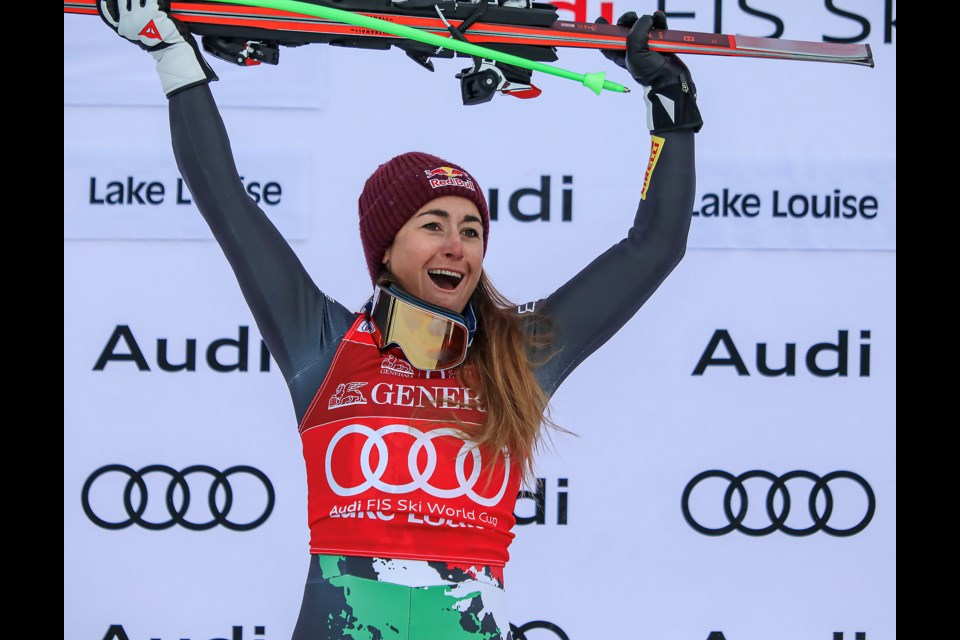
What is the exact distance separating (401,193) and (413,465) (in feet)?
1.42

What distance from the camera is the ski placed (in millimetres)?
1631

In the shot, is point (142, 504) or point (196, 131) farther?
point (142, 504)

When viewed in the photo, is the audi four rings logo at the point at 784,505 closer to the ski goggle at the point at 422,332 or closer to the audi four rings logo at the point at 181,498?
the audi four rings logo at the point at 181,498

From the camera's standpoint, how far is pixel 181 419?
276 centimetres

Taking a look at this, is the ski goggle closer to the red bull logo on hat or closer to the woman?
the woman

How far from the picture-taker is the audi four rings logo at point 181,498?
2754 millimetres

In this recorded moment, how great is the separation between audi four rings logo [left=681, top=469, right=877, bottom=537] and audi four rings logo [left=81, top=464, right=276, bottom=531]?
120 centimetres

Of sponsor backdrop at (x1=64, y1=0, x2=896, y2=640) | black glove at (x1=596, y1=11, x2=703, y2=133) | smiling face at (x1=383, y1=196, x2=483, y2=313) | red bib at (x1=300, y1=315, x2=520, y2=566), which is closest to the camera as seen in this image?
red bib at (x1=300, y1=315, x2=520, y2=566)

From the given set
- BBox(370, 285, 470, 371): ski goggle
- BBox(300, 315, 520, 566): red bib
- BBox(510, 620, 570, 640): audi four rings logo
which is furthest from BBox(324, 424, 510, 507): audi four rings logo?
BBox(510, 620, 570, 640): audi four rings logo

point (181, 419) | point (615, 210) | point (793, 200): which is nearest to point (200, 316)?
point (181, 419)

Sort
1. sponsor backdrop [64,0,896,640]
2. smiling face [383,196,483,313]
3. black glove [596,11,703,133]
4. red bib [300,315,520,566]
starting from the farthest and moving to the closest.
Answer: sponsor backdrop [64,0,896,640] → black glove [596,11,703,133] → smiling face [383,196,483,313] → red bib [300,315,520,566]

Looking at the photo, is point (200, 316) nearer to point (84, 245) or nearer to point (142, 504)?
point (84, 245)

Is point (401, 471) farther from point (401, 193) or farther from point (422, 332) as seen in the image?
point (401, 193)
